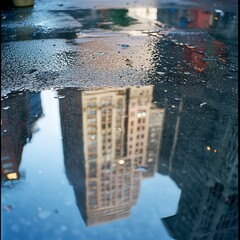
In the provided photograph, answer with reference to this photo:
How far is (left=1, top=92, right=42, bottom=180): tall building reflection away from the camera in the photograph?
298 cm

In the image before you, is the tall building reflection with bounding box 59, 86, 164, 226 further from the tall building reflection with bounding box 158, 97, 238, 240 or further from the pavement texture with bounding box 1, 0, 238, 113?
the pavement texture with bounding box 1, 0, 238, 113

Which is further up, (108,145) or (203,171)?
(108,145)

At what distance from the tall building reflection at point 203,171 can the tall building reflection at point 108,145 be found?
0.80 feet

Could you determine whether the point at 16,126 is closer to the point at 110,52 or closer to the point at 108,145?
the point at 108,145

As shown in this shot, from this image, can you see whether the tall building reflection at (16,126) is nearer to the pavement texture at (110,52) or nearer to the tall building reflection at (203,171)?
the pavement texture at (110,52)

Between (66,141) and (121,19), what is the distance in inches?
302

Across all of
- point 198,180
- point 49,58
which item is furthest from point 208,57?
point 198,180

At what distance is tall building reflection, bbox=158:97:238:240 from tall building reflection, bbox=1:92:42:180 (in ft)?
5.32

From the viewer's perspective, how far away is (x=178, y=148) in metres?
3.28

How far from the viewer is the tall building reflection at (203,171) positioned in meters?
2.44

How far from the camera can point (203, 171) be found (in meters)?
2.99

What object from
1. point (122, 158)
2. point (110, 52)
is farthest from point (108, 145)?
point (110, 52)

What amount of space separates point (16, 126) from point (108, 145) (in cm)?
125

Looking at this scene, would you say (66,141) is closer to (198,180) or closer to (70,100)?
(70,100)
